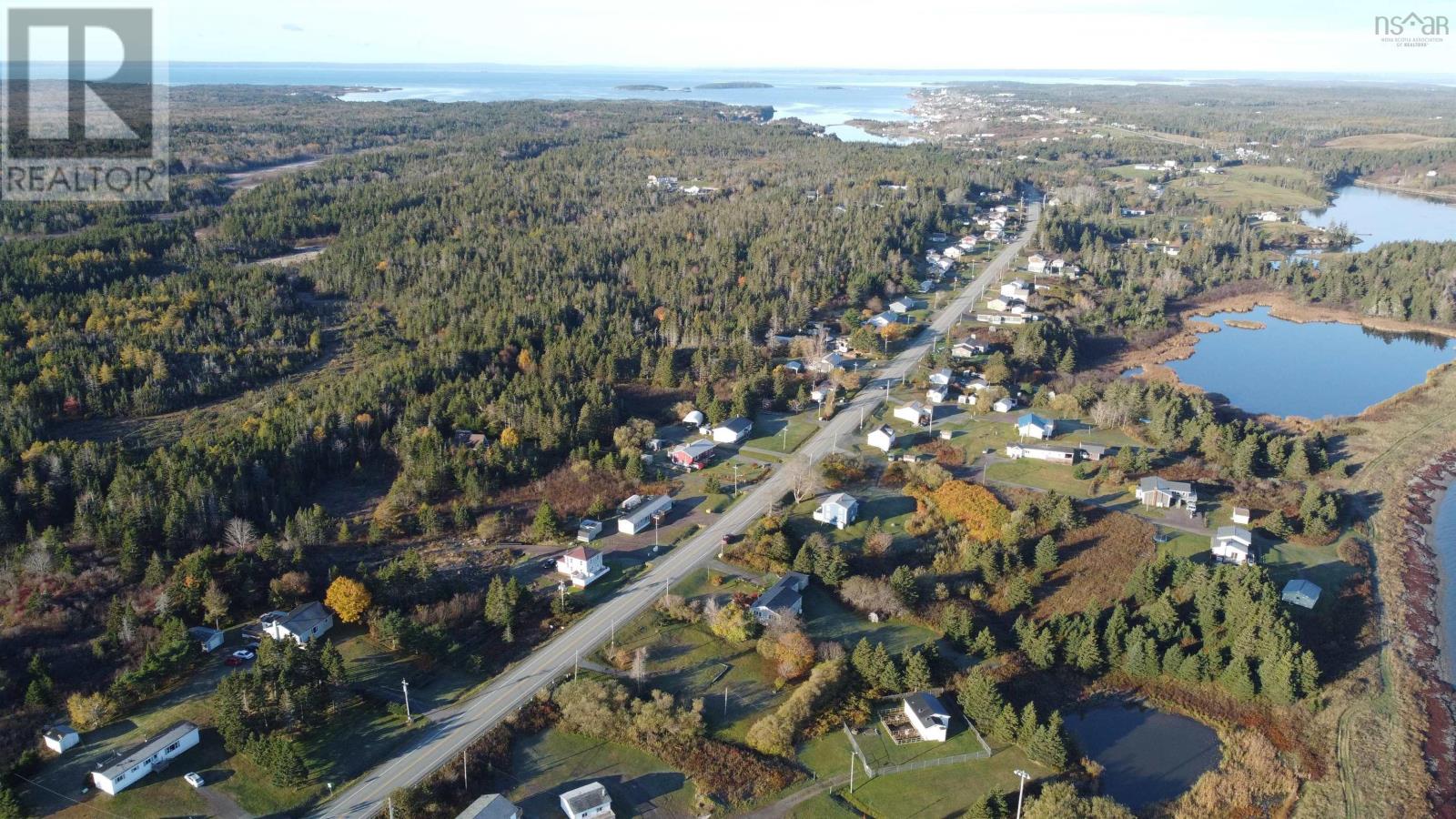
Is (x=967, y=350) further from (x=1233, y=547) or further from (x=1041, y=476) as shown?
(x=1233, y=547)

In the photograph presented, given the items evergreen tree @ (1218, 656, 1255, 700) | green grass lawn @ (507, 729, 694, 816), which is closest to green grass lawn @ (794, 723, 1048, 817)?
green grass lawn @ (507, 729, 694, 816)

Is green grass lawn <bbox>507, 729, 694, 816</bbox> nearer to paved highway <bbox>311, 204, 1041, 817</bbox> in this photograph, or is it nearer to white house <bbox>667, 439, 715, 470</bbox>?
paved highway <bbox>311, 204, 1041, 817</bbox>

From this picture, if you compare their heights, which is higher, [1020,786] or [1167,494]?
[1167,494]

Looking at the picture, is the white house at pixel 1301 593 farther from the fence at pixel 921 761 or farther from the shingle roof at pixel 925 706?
the shingle roof at pixel 925 706

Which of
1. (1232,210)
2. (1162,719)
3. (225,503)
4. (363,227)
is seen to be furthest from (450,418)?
(1232,210)

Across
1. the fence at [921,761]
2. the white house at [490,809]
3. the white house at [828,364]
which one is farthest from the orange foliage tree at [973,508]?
the white house at [490,809]

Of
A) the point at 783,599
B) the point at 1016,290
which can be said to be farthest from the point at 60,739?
the point at 1016,290

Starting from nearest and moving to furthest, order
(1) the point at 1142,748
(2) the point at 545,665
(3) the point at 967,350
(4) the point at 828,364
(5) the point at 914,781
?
(5) the point at 914,781 → (1) the point at 1142,748 → (2) the point at 545,665 → (4) the point at 828,364 → (3) the point at 967,350
